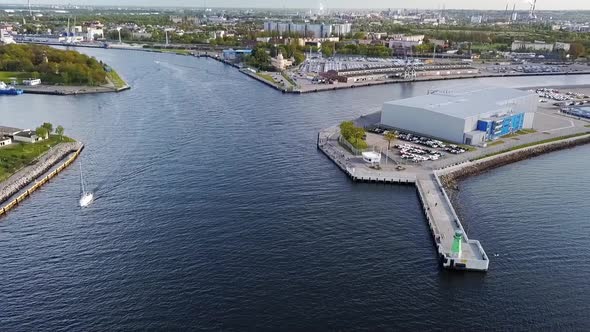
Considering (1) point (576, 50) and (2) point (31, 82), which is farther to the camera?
(1) point (576, 50)

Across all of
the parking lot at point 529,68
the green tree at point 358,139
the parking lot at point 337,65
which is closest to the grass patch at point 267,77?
the parking lot at point 337,65

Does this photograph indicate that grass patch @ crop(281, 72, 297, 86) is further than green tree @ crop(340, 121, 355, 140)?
Yes

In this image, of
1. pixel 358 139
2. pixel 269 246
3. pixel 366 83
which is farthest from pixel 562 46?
pixel 269 246

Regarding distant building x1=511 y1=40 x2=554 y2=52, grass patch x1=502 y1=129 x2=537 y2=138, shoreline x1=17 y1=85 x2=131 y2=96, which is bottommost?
shoreline x1=17 y1=85 x2=131 y2=96

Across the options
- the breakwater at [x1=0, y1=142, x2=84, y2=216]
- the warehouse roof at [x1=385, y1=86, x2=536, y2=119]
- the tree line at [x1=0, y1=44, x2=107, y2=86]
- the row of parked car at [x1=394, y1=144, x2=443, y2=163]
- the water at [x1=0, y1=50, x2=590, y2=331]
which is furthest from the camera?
the tree line at [x1=0, y1=44, x2=107, y2=86]

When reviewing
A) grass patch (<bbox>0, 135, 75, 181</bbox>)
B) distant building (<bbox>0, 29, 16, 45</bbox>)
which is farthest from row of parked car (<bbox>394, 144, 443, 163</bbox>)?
distant building (<bbox>0, 29, 16, 45</bbox>)

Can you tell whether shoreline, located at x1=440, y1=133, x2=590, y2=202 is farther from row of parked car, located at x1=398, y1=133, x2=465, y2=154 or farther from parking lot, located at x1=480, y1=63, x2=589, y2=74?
parking lot, located at x1=480, y1=63, x2=589, y2=74

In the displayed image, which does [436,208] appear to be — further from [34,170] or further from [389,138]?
[34,170]
